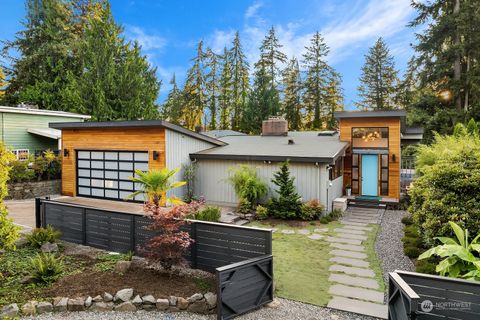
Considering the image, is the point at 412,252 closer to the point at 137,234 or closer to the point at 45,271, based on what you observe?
the point at 137,234

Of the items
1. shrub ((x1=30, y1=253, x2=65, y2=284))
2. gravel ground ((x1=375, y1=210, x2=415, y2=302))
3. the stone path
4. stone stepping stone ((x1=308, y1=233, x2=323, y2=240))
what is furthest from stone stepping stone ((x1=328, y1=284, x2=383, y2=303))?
shrub ((x1=30, y1=253, x2=65, y2=284))

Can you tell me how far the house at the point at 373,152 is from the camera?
45.3 ft

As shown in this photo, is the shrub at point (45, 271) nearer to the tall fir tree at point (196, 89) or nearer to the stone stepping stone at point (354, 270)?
the stone stepping stone at point (354, 270)

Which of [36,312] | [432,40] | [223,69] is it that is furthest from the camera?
[223,69]

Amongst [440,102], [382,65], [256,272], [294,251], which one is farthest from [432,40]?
[256,272]

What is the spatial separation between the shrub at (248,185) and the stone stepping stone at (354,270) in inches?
204

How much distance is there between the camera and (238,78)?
36.3 metres

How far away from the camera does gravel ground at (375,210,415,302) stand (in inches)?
275

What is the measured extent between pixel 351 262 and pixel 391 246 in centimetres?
187

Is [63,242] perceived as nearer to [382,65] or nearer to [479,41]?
[479,41]

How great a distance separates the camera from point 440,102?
22.3m

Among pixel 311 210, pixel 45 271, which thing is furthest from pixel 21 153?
pixel 311 210

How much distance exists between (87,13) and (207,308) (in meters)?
34.8

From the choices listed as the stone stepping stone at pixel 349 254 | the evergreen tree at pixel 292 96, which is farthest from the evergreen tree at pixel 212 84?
the stone stepping stone at pixel 349 254
